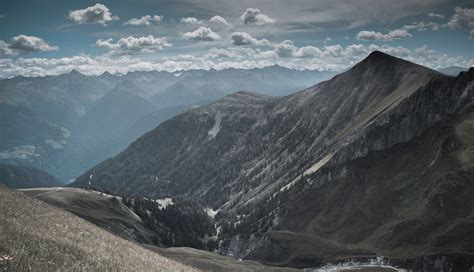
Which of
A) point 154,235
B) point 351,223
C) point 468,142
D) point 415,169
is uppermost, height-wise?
point 468,142

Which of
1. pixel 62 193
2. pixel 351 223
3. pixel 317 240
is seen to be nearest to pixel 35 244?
pixel 317 240

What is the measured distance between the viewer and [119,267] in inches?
846

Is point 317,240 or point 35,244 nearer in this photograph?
point 35,244

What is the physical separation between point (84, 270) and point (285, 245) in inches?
6452

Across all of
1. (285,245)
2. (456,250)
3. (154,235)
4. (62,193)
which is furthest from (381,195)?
(62,193)

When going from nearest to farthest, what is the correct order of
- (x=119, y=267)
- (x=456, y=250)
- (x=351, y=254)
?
(x=119, y=267), (x=456, y=250), (x=351, y=254)

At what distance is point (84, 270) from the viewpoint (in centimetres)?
1772

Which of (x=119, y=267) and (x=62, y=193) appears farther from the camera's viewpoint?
(x=62, y=193)

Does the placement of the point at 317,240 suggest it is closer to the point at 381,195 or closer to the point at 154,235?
the point at 381,195

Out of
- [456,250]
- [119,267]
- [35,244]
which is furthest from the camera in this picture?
[456,250]

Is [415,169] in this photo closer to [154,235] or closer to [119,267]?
[154,235]

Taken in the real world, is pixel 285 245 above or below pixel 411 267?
below

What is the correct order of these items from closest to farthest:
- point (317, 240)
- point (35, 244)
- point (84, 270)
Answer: point (84, 270) < point (35, 244) < point (317, 240)

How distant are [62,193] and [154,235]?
4850cm
